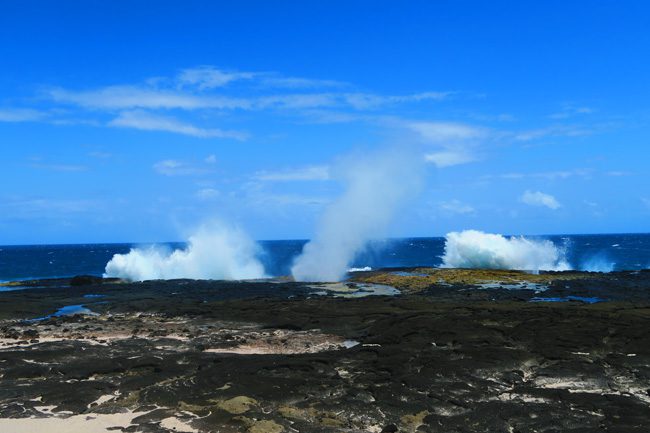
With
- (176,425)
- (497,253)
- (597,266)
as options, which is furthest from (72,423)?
(597,266)

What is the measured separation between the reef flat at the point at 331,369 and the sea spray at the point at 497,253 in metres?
40.7

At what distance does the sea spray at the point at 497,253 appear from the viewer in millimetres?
68938

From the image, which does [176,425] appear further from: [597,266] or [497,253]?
[597,266]

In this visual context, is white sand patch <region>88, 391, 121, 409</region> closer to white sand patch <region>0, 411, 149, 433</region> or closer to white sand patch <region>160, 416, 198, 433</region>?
white sand patch <region>0, 411, 149, 433</region>

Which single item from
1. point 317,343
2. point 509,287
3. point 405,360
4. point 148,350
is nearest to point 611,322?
point 405,360

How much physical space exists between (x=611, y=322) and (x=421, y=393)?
11386mm

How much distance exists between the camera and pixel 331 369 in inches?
615

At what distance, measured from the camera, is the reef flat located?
39.1 ft

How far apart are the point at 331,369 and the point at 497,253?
57554 mm

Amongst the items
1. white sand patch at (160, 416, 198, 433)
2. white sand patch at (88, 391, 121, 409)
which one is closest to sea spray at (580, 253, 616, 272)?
white sand patch at (88, 391, 121, 409)

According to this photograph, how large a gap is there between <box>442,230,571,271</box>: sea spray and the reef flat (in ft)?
134

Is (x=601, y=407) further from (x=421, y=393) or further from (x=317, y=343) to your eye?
(x=317, y=343)

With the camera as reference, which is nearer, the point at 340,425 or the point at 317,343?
the point at 340,425

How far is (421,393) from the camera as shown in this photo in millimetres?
13391
